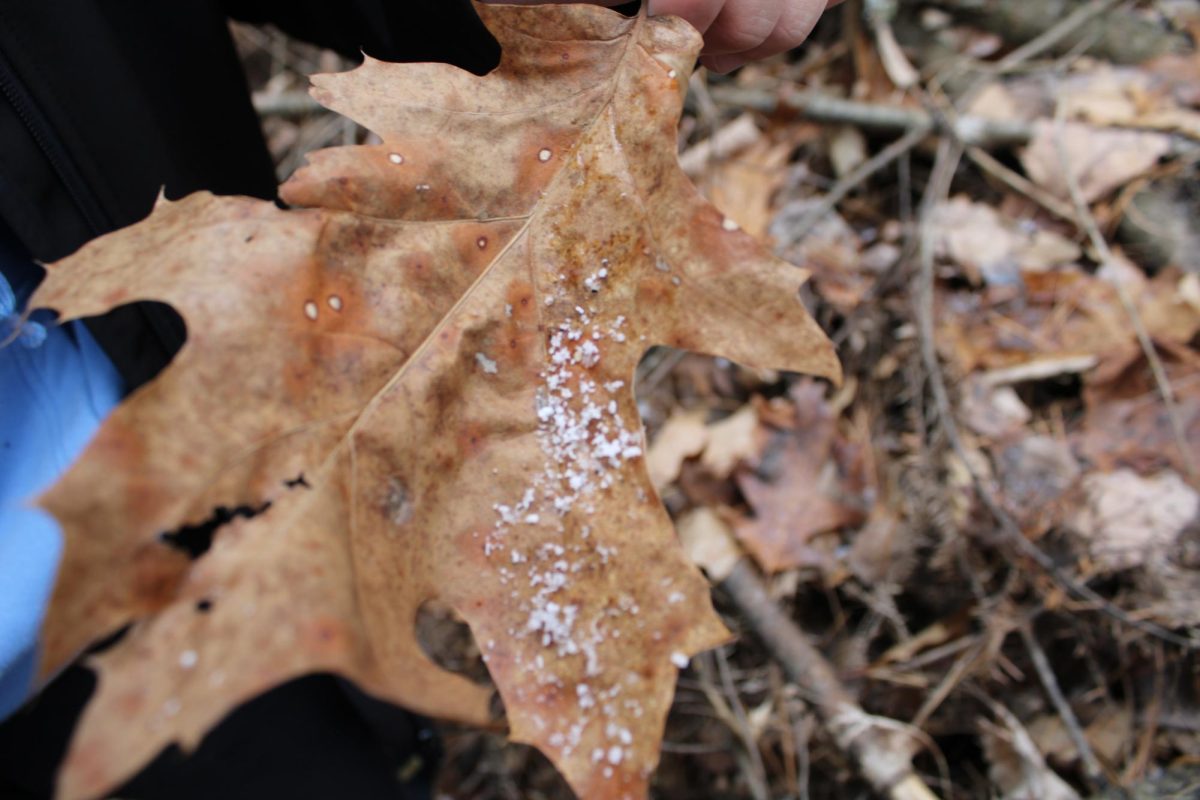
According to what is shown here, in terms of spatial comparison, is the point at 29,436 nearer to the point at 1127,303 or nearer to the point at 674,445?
the point at 674,445

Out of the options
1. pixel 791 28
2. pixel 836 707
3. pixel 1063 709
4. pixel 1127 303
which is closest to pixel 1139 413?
pixel 1127 303

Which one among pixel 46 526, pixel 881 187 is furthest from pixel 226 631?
pixel 881 187

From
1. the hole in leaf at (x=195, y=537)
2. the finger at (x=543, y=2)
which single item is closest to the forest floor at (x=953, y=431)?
the finger at (x=543, y=2)

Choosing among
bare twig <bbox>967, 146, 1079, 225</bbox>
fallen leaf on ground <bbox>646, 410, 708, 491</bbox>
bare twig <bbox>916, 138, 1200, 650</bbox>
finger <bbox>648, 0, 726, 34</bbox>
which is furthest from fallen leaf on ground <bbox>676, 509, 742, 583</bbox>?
bare twig <bbox>967, 146, 1079, 225</bbox>

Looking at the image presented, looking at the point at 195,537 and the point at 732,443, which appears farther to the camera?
the point at 732,443

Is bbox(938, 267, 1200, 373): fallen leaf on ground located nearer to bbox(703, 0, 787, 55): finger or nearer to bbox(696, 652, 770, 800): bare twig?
bbox(696, 652, 770, 800): bare twig

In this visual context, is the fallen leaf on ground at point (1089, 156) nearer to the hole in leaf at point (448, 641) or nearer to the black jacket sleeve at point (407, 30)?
the black jacket sleeve at point (407, 30)
